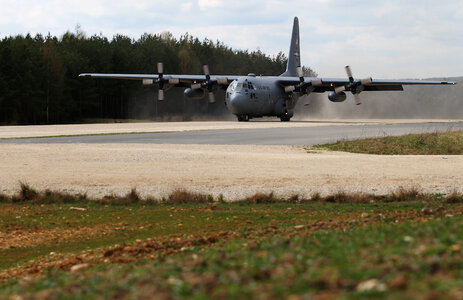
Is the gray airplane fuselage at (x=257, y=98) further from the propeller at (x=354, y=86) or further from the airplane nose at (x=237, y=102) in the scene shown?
the propeller at (x=354, y=86)

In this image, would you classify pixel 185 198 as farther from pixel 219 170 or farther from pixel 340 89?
pixel 340 89

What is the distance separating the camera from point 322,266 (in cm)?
557

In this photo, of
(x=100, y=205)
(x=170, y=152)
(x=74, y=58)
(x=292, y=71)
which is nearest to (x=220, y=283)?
(x=100, y=205)

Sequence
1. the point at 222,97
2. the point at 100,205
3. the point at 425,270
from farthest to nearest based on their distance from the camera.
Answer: the point at 222,97 → the point at 100,205 → the point at 425,270

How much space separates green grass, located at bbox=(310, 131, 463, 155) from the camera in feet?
103

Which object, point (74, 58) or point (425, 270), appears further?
point (74, 58)

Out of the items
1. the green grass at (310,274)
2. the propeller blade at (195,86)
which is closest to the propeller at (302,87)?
the propeller blade at (195,86)

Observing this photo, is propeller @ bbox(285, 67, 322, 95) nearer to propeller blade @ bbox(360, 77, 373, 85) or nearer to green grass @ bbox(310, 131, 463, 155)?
propeller blade @ bbox(360, 77, 373, 85)

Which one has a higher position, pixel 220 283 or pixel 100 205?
pixel 220 283

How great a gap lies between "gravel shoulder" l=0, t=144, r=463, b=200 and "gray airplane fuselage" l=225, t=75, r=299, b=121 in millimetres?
29908

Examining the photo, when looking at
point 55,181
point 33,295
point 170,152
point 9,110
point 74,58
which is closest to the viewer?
point 33,295

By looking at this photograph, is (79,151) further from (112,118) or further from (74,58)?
(112,118)

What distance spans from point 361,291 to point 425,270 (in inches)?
29.3

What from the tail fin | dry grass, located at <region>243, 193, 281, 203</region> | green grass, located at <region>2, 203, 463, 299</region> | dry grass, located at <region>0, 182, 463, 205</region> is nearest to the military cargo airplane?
the tail fin
